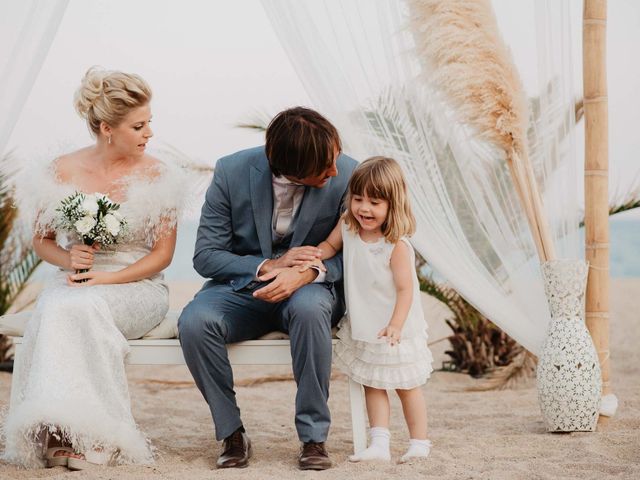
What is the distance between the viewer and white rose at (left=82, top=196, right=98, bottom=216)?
123 inches

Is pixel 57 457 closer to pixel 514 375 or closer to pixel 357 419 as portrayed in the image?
pixel 357 419

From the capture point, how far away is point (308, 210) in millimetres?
3213

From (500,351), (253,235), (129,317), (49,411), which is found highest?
(253,235)

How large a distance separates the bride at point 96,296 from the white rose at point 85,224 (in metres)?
0.11

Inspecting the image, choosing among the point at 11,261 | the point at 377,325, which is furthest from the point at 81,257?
the point at 11,261

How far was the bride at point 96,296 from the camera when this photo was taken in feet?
9.46

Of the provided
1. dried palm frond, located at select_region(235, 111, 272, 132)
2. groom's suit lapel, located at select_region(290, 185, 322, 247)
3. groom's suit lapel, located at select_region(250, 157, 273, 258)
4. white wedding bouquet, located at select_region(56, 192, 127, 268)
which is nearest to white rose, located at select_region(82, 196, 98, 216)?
white wedding bouquet, located at select_region(56, 192, 127, 268)

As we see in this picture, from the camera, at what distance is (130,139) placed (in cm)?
336

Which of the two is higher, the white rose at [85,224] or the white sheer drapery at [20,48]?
the white sheer drapery at [20,48]

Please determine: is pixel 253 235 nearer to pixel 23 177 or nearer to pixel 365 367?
pixel 365 367

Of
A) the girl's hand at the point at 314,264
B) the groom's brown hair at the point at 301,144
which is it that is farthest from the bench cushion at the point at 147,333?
the groom's brown hair at the point at 301,144

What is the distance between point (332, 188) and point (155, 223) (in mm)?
661

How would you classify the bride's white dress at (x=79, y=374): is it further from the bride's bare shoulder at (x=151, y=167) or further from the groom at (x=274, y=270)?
the bride's bare shoulder at (x=151, y=167)

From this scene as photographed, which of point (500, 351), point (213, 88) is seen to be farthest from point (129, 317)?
point (213, 88)
